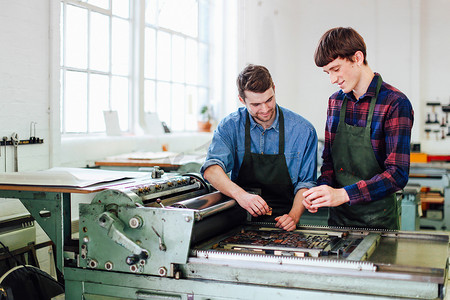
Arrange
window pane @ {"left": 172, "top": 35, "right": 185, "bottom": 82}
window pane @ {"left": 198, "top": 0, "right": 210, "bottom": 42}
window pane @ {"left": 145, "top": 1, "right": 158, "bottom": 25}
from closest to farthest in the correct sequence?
window pane @ {"left": 145, "top": 1, "right": 158, "bottom": 25} → window pane @ {"left": 172, "top": 35, "right": 185, "bottom": 82} → window pane @ {"left": 198, "top": 0, "right": 210, "bottom": 42}

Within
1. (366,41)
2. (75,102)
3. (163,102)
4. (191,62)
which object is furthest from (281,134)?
(366,41)

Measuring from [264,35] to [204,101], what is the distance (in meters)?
1.28

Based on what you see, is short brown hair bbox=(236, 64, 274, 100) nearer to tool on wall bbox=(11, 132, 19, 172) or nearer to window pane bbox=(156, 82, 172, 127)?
tool on wall bbox=(11, 132, 19, 172)

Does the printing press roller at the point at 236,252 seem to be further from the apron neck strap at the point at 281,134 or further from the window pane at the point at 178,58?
the window pane at the point at 178,58

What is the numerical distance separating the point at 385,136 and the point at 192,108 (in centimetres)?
406

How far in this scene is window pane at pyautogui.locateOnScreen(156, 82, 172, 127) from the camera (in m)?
5.26

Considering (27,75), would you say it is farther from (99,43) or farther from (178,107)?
(178,107)

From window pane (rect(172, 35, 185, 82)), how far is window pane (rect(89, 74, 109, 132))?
4.00ft

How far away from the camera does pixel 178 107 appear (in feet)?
18.5

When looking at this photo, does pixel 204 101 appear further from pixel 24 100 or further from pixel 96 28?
pixel 24 100

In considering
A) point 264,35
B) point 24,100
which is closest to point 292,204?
point 24,100

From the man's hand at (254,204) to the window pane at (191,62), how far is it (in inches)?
157

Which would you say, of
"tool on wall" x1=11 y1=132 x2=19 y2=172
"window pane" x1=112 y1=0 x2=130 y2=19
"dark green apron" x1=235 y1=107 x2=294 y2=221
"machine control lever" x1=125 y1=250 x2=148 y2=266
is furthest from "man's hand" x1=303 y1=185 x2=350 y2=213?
"window pane" x1=112 y1=0 x2=130 y2=19

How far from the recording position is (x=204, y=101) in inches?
246
